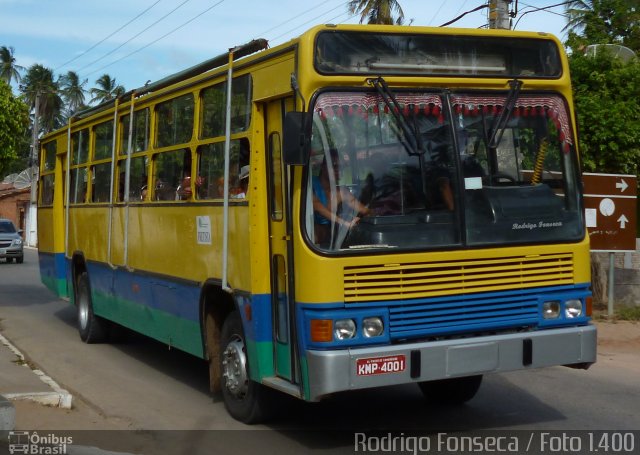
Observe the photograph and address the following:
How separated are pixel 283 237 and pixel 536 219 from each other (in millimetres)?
1932

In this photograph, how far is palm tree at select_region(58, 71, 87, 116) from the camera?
7900cm

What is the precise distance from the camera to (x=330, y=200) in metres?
6.61

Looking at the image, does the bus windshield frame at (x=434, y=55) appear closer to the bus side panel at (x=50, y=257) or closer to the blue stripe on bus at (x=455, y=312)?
the blue stripe on bus at (x=455, y=312)

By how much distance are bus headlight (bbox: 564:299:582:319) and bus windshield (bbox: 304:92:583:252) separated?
487 mm

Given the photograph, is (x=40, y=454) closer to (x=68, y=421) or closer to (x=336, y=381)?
(x=68, y=421)

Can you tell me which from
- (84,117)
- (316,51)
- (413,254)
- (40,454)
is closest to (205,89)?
(316,51)

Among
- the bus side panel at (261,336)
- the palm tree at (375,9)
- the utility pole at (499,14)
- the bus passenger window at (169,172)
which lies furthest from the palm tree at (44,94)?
the bus side panel at (261,336)

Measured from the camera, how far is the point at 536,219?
279 inches

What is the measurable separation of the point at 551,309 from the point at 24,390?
4.83 meters

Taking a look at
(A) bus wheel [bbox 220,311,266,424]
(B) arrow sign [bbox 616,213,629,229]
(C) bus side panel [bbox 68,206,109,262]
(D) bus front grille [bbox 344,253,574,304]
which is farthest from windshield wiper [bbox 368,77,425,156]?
(B) arrow sign [bbox 616,213,629,229]

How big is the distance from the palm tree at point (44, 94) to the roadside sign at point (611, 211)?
63.2m

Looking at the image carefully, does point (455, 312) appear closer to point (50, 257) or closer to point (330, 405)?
point (330, 405)

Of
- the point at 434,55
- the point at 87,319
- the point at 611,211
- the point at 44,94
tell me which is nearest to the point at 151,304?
the point at 87,319

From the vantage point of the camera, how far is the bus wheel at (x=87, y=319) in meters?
12.7
